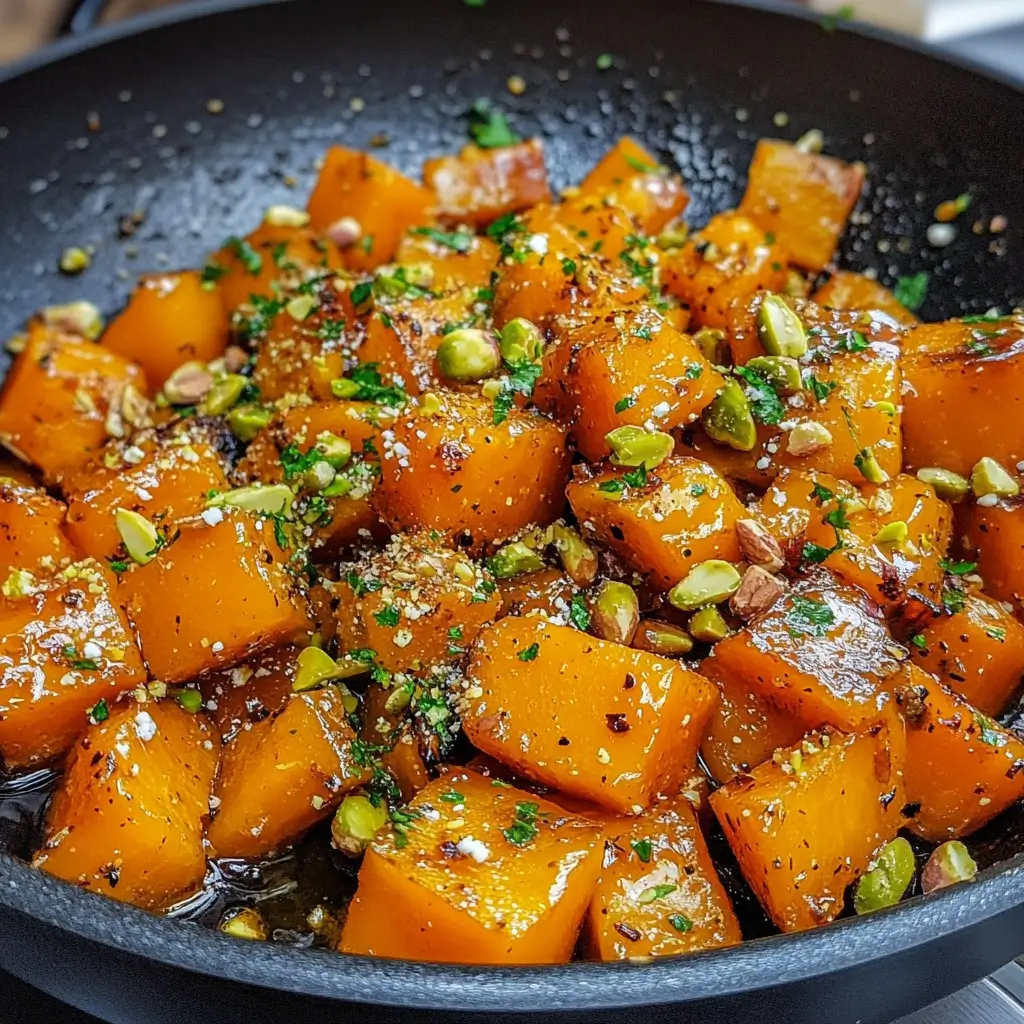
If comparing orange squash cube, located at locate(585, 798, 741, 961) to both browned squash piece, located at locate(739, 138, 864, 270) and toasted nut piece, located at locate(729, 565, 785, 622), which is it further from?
browned squash piece, located at locate(739, 138, 864, 270)

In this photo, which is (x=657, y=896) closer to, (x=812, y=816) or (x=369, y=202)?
(x=812, y=816)

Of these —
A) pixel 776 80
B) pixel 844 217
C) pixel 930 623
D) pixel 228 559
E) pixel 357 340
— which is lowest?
pixel 228 559

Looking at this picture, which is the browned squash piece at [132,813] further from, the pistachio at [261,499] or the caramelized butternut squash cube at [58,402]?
the caramelized butternut squash cube at [58,402]

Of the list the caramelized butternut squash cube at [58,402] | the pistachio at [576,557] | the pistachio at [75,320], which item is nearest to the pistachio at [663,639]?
the pistachio at [576,557]

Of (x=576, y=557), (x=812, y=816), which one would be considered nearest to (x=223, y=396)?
(x=576, y=557)

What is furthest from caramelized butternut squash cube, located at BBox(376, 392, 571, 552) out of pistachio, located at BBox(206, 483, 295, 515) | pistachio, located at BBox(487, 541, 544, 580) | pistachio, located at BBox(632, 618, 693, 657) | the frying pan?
the frying pan

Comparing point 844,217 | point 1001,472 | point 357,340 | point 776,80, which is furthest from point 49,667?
point 776,80

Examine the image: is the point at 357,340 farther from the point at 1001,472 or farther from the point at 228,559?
the point at 1001,472
